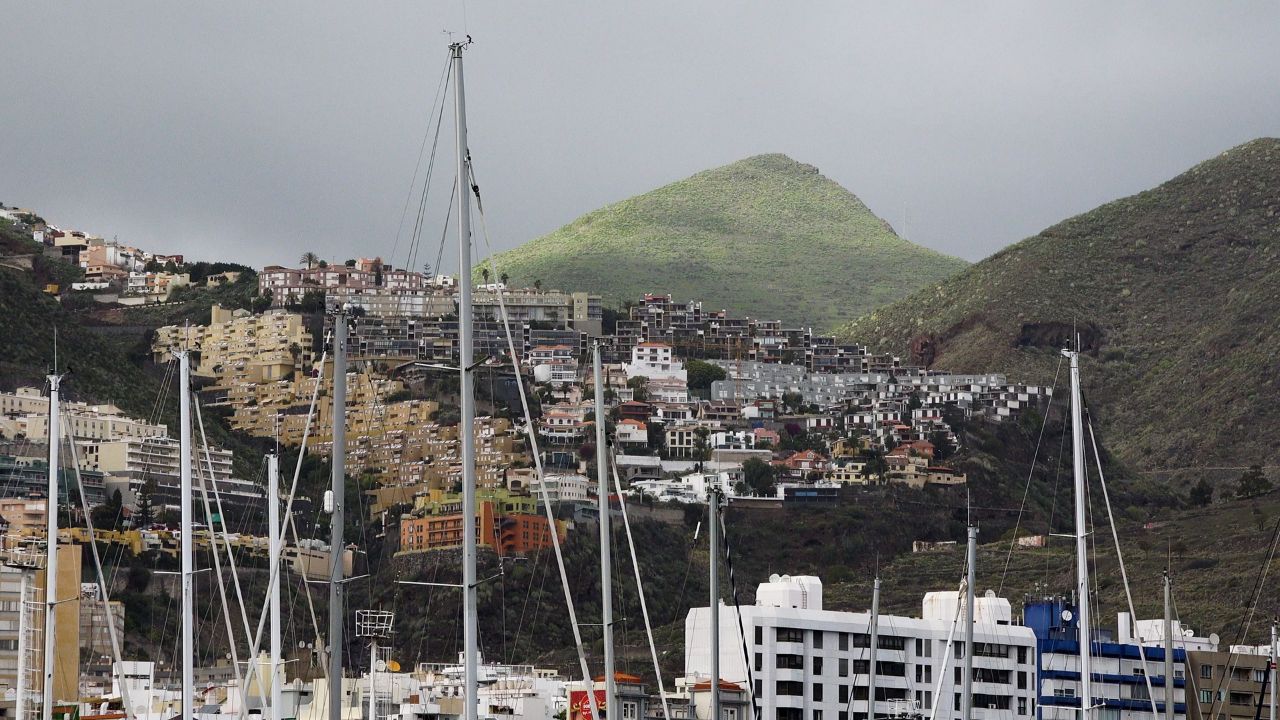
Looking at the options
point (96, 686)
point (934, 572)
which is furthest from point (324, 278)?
point (96, 686)

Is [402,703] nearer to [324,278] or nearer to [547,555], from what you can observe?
[547,555]

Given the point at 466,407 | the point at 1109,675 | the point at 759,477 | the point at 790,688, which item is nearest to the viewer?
the point at 466,407

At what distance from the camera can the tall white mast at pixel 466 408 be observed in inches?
988

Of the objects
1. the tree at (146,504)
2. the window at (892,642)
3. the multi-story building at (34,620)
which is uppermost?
the tree at (146,504)

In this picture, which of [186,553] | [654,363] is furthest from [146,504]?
[186,553]

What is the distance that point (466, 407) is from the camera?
2564 cm

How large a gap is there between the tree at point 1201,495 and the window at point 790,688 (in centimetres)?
8878

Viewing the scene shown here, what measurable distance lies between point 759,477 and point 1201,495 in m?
31.3

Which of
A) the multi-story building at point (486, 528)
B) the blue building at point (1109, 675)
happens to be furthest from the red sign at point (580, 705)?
the multi-story building at point (486, 528)

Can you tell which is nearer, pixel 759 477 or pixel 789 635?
pixel 789 635

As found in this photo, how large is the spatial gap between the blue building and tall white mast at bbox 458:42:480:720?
43.5 m

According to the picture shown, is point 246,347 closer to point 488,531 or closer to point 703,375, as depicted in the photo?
point 703,375

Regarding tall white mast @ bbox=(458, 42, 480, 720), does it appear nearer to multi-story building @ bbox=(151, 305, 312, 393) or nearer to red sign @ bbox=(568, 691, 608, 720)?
red sign @ bbox=(568, 691, 608, 720)

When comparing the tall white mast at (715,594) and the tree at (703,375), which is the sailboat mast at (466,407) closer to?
the tall white mast at (715,594)
